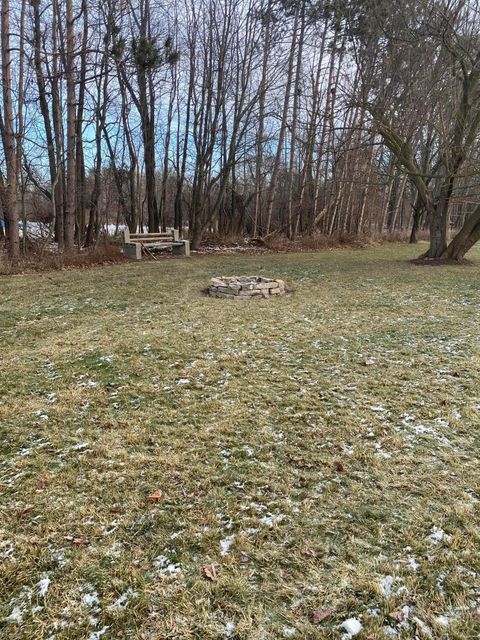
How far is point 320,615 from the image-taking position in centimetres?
137

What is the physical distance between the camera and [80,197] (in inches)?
525

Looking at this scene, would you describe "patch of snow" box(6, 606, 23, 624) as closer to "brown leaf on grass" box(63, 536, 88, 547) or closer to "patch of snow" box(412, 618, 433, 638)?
"brown leaf on grass" box(63, 536, 88, 547)

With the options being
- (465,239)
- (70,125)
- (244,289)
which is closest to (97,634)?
(244,289)

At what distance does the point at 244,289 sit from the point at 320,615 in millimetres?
5292

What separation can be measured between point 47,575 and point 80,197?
1367 cm

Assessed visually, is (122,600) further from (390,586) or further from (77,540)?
(390,586)

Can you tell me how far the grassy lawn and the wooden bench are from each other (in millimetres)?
6767

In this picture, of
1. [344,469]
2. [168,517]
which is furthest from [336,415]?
[168,517]

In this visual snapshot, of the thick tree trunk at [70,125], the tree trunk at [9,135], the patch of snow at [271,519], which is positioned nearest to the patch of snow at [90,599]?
the patch of snow at [271,519]

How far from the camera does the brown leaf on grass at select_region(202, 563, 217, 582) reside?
152 cm

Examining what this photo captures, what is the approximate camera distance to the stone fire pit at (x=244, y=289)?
21.1 feet

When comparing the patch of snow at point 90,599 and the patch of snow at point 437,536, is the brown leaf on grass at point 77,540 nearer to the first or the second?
the patch of snow at point 90,599

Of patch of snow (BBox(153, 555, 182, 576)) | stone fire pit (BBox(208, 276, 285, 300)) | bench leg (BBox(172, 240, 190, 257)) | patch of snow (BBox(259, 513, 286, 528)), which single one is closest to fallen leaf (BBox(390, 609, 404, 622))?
patch of snow (BBox(259, 513, 286, 528))

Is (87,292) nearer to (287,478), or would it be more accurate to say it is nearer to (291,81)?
(287,478)
